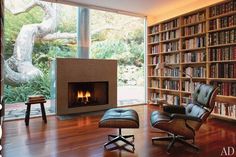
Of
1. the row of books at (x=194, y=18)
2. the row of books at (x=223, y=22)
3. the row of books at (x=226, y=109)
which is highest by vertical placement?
the row of books at (x=194, y=18)

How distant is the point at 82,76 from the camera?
4602mm

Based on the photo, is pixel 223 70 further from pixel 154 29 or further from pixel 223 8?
pixel 154 29

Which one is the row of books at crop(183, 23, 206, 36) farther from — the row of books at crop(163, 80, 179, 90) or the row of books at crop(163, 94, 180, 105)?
the row of books at crop(163, 94, 180, 105)

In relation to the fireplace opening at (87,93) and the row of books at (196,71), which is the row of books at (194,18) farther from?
the fireplace opening at (87,93)

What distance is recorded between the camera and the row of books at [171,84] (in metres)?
5.11

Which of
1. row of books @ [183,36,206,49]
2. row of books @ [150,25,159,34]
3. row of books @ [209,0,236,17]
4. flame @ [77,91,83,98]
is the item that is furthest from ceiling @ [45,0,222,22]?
flame @ [77,91,83,98]

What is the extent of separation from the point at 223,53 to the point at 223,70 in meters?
0.34

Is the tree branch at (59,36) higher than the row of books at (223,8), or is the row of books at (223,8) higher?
the row of books at (223,8)

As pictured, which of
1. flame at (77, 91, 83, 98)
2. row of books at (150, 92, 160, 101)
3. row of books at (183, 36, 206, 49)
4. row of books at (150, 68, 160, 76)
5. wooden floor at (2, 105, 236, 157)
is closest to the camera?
wooden floor at (2, 105, 236, 157)

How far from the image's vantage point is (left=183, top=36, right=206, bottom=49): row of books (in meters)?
4.40

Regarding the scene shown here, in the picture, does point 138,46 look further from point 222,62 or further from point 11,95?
point 11,95

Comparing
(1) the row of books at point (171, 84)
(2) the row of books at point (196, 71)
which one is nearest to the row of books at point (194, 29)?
(2) the row of books at point (196, 71)

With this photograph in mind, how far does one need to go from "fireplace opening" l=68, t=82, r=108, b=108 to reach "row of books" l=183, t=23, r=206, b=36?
2.32m

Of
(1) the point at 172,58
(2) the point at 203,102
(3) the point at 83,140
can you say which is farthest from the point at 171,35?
(3) the point at 83,140
